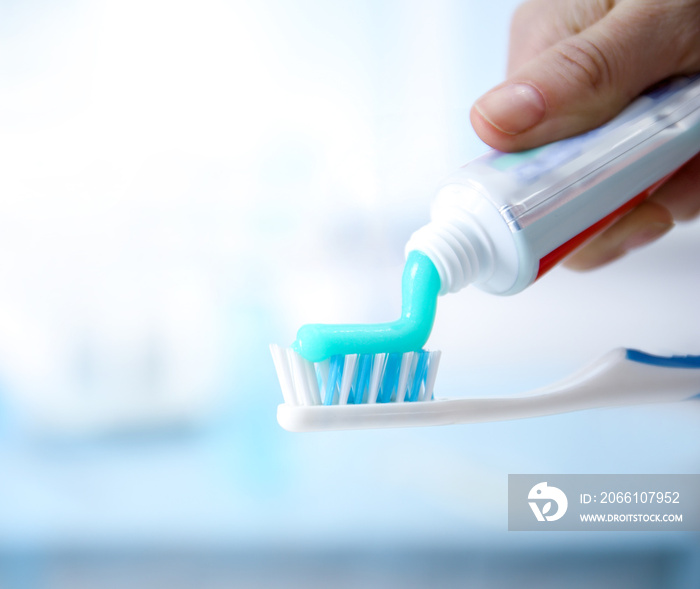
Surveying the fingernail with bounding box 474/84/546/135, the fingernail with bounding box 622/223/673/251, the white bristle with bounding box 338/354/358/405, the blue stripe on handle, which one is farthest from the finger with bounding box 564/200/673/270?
the white bristle with bounding box 338/354/358/405

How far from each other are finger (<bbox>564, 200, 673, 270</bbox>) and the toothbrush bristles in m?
0.37

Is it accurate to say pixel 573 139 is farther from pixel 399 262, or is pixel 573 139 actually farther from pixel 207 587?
pixel 207 587

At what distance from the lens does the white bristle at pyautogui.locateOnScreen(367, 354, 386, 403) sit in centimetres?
35

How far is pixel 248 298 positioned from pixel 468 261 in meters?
0.60

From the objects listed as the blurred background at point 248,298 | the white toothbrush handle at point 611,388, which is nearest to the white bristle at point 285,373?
the white toothbrush handle at point 611,388

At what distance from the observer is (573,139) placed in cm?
40

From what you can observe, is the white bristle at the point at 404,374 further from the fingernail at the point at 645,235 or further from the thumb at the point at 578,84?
the fingernail at the point at 645,235

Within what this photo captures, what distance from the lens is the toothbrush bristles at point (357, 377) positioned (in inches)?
13.2
